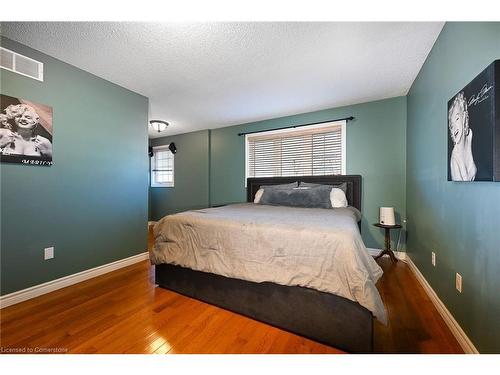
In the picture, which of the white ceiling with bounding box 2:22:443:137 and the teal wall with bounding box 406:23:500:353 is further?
the white ceiling with bounding box 2:22:443:137

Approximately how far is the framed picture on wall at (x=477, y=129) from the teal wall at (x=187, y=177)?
400 cm

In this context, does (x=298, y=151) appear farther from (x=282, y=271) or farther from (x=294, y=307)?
(x=294, y=307)

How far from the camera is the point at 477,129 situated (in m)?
1.14

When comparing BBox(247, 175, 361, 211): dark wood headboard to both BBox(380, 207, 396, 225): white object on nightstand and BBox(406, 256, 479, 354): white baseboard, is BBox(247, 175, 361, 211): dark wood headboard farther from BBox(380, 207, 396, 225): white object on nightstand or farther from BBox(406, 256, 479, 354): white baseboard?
BBox(406, 256, 479, 354): white baseboard

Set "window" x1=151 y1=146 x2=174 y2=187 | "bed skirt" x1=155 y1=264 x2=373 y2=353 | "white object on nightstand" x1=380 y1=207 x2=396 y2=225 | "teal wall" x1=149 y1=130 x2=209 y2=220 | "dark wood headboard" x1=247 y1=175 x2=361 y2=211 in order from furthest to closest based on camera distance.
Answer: "window" x1=151 y1=146 x2=174 y2=187 → "teal wall" x1=149 y1=130 x2=209 y2=220 → "dark wood headboard" x1=247 y1=175 x2=361 y2=211 → "white object on nightstand" x1=380 y1=207 x2=396 y2=225 → "bed skirt" x1=155 y1=264 x2=373 y2=353

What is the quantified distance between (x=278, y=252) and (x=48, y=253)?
7.52 feet

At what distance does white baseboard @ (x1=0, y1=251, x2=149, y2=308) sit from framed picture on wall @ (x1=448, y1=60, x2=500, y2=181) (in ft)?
11.4

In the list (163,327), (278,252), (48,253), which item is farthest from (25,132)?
(278,252)

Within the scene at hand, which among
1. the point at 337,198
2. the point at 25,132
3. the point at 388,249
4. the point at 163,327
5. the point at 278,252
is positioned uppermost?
the point at 25,132

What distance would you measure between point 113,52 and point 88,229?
1905 millimetres

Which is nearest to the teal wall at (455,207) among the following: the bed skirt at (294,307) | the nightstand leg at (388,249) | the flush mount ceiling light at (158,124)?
the nightstand leg at (388,249)

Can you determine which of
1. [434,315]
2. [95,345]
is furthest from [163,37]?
[434,315]

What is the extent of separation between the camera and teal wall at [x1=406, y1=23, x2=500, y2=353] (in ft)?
3.58

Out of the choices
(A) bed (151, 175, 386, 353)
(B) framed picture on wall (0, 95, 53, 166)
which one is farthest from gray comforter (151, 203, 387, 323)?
(B) framed picture on wall (0, 95, 53, 166)
